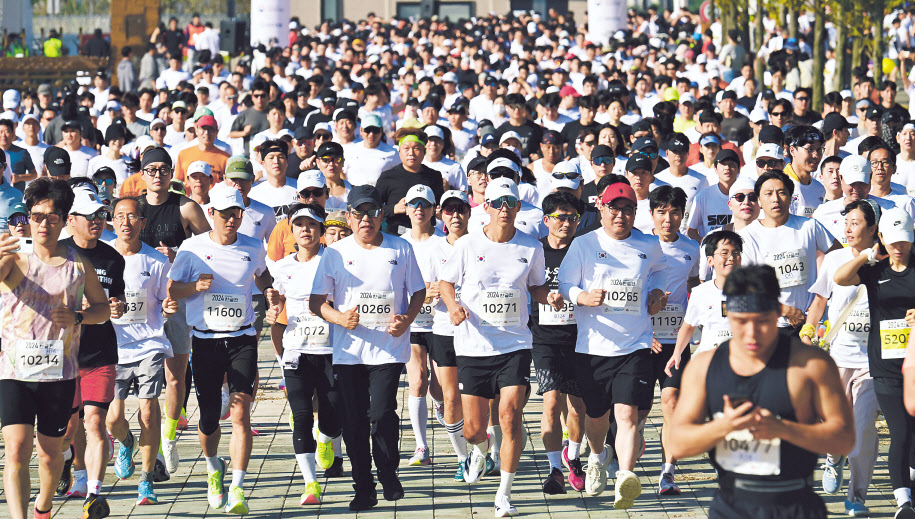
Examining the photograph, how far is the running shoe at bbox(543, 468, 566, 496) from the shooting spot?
29.6 feet

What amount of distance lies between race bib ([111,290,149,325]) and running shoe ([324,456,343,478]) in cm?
147

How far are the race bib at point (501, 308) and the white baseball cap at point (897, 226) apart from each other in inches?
81.2

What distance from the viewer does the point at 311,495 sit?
29.1ft

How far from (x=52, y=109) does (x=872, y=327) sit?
12.9 metres

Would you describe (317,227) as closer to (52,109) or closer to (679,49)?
(52,109)

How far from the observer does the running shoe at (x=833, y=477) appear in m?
8.90

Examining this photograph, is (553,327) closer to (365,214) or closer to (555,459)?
(555,459)

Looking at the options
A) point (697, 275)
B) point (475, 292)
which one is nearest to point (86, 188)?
point (475, 292)

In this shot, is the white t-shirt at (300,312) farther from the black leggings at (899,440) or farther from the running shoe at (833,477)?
the black leggings at (899,440)

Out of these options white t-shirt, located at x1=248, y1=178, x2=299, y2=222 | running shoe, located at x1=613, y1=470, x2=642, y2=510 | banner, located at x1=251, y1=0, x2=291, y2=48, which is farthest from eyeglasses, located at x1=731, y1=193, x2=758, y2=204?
banner, located at x1=251, y1=0, x2=291, y2=48

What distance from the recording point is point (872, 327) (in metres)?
8.34

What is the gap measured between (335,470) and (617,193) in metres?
2.48

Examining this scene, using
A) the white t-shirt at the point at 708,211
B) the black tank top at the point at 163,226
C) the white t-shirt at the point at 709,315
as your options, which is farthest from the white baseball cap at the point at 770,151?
the black tank top at the point at 163,226

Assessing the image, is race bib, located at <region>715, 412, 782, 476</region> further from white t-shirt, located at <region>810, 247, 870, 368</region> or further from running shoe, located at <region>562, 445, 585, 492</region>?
running shoe, located at <region>562, 445, 585, 492</region>
